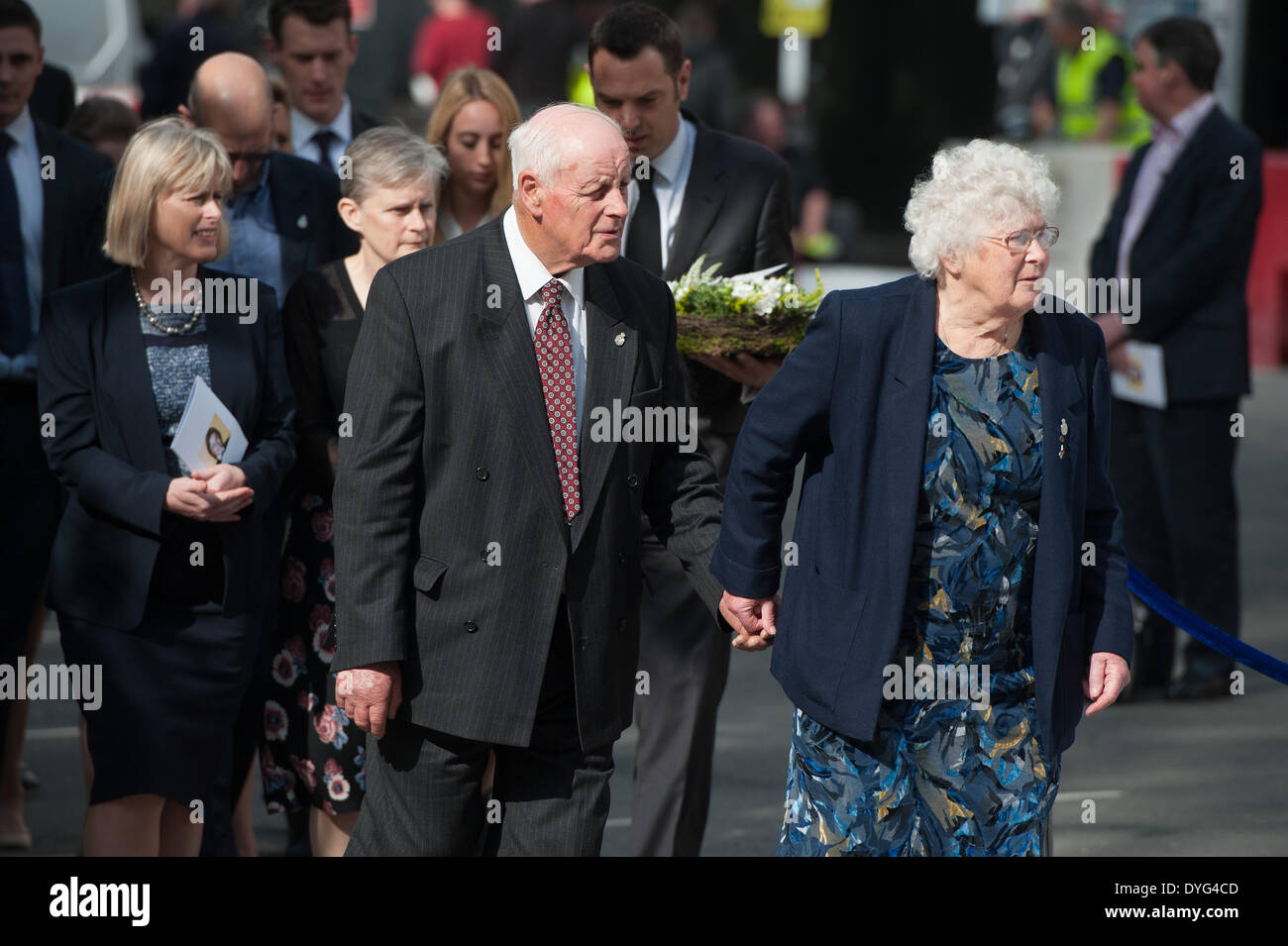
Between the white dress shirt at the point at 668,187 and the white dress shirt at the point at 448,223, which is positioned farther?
the white dress shirt at the point at 448,223

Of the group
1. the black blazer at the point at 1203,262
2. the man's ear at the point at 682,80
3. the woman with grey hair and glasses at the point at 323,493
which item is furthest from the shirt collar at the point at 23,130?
the black blazer at the point at 1203,262

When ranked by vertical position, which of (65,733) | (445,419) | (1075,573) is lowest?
(65,733)

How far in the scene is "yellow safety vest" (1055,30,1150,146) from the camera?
1577 cm

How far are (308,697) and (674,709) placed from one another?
1.04m

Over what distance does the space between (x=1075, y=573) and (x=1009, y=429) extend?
1.16ft

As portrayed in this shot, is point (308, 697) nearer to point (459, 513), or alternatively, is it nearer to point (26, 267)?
point (459, 513)

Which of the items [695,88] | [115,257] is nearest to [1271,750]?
[115,257]

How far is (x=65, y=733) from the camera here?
23.7 ft

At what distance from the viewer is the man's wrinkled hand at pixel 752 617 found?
13.7ft

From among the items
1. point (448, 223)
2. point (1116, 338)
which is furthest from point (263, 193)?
point (1116, 338)

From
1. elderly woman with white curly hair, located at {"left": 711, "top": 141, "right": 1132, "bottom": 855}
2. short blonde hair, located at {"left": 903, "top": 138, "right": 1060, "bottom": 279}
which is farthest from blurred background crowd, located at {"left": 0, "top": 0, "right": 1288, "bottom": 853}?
short blonde hair, located at {"left": 903, "top": 138, "right": 1060, "bottom": 279}

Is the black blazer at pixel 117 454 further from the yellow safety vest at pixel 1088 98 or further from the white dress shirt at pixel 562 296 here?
the yellow safety vest at pixel 1088 98

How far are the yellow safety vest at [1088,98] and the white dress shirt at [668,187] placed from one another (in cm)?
Result: 1066
